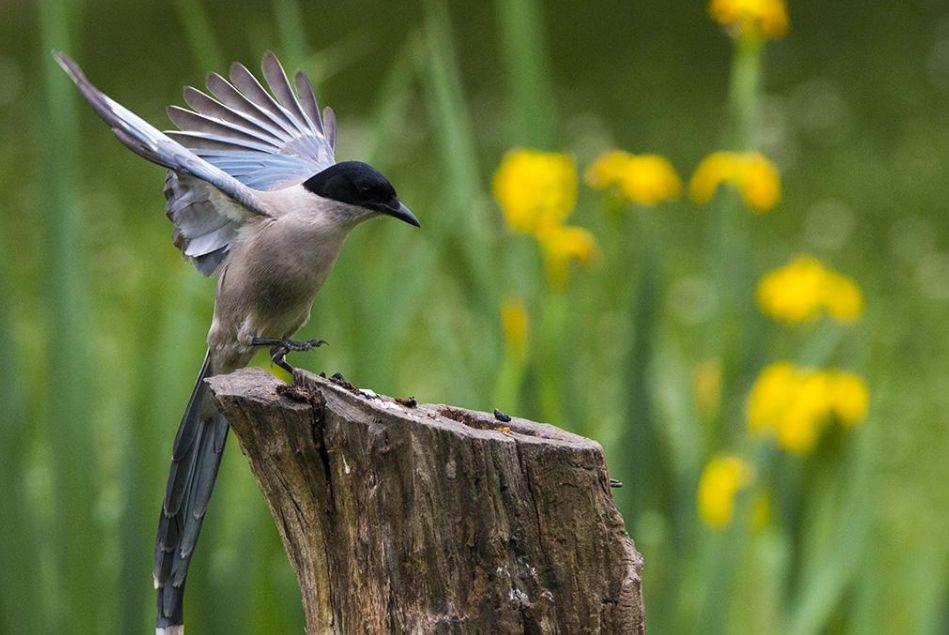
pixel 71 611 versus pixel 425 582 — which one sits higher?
pixel 71 611

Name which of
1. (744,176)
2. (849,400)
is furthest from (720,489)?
(744,176)

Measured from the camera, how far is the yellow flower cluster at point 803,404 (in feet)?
9.14

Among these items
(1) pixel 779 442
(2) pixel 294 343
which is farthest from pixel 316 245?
(1) pixel 779 442

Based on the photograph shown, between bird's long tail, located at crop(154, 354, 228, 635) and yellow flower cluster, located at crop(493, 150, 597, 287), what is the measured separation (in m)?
0.88

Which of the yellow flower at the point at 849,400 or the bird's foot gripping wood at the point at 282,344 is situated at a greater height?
the yellow flower at the point at 849,400

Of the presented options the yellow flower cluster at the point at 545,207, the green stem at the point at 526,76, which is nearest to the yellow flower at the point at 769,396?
the yellow flower cluster at the point at 545,207

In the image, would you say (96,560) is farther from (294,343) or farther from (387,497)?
(387,497)

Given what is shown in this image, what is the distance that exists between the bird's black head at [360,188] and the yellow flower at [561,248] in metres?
0.85

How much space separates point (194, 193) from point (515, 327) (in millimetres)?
983

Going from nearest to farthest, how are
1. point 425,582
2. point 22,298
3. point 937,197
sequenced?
1. point 425,582
2. point 22,298
3. point 937,197

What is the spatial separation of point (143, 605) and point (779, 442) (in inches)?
49.7

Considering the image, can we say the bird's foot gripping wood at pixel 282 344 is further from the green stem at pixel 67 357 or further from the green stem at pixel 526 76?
the green stem at pixel 526 76

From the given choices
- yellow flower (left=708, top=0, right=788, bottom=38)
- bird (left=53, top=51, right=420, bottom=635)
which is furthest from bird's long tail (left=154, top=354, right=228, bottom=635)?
yellow flower (left=708, top=0, right=788, bottom=38)

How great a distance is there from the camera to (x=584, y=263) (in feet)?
9.18
